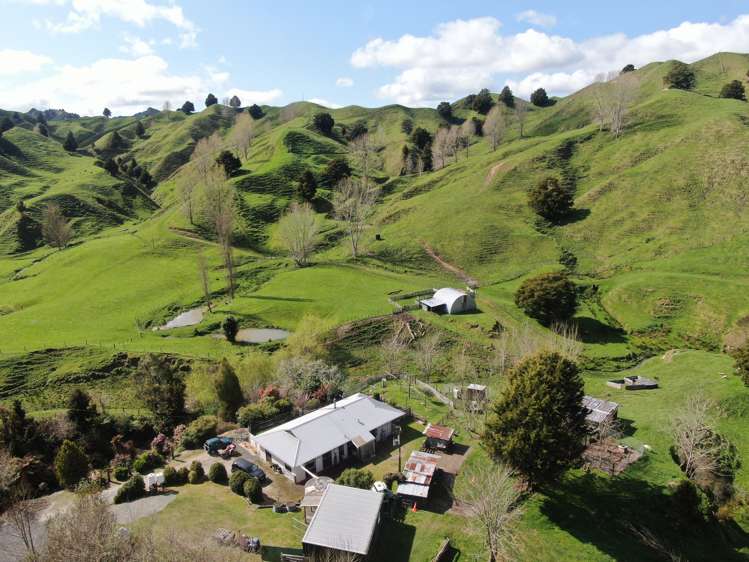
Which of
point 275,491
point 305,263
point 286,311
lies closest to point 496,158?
point 305,263

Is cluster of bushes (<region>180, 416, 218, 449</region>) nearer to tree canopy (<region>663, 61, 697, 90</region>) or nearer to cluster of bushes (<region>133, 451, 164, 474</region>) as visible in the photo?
cluster of bushes (<region>133, 451, 164, 474</region>)

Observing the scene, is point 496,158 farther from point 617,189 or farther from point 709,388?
point 709,388

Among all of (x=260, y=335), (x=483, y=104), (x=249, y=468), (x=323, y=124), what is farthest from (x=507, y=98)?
(x=249, y=468)

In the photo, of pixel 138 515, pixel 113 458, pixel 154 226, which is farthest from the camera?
pixel 154 226

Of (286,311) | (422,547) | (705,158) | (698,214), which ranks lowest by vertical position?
(422,547)

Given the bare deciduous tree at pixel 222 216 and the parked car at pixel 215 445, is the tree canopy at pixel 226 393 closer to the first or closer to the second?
Answer: the parked car at pixel 215 445

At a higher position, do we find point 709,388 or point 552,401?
point 552,401

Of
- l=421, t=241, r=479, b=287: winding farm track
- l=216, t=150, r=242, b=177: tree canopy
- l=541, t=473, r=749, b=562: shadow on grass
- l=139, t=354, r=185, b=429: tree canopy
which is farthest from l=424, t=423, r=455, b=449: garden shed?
l=216, t=150, r=242, b=177: tree canopy
